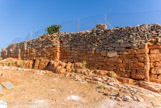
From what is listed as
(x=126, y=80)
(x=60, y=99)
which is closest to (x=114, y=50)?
(x=126, y=80)

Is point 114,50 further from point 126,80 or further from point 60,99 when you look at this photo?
point 60,99

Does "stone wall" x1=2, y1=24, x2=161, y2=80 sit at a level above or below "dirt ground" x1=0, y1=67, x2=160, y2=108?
above

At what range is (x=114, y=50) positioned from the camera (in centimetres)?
606

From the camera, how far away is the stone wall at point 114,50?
516cm

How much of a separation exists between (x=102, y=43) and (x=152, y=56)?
8.54 feet

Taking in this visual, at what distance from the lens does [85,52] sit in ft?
23.3

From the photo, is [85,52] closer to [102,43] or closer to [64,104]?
[102,43]

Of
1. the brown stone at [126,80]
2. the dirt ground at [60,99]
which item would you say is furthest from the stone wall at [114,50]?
the dirt ground at [60,99]

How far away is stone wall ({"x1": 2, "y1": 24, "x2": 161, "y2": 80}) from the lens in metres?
5.16

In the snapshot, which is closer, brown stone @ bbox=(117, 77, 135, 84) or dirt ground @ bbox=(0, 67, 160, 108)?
dirt ground @ bbox=(0, 67, 160, 108)

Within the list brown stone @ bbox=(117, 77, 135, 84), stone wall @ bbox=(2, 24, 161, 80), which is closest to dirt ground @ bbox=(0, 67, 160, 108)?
brown stone @ bbox=(117, 77, 135, 84)

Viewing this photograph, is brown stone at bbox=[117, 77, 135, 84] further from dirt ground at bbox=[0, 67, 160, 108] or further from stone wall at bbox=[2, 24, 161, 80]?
dirt ground at bbox=[0, 67, 160, 108]

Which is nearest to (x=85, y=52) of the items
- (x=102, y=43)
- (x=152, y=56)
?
(x=102, y=43)

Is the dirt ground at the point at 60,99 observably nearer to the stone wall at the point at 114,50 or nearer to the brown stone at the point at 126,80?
the brown stone at the point at 126,80
